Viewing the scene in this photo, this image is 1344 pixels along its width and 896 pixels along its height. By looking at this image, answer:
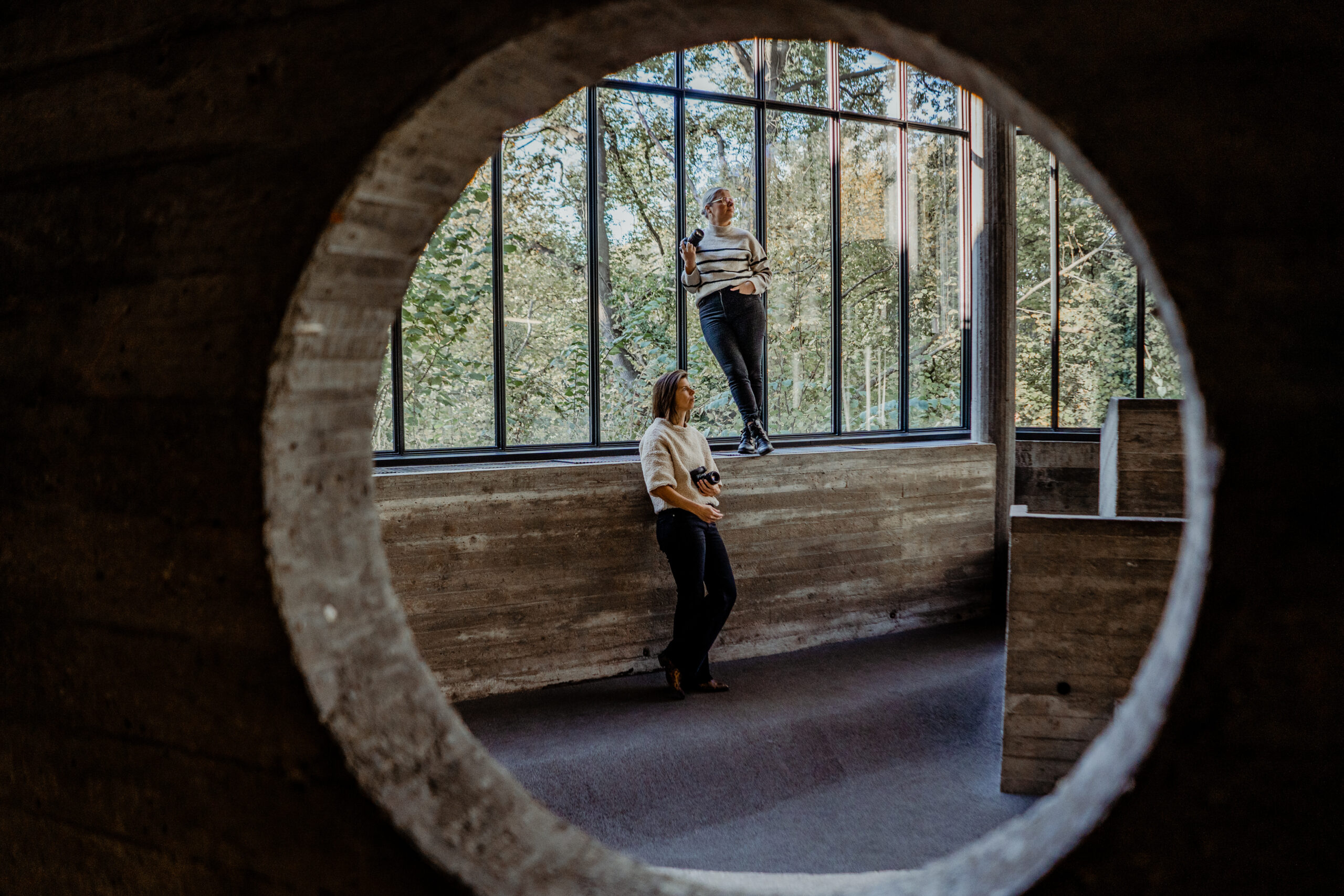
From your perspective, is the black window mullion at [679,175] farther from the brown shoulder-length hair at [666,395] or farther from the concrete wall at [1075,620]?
the concrete wall at [1075,620]

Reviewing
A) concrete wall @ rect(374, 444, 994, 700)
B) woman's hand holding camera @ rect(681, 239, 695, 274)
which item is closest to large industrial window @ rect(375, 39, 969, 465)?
woman's hand holding camera @ rect(681, 239, 695, 274)

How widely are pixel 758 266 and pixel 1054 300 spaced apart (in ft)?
10.8

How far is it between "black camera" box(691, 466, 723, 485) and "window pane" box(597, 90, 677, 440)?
116cm

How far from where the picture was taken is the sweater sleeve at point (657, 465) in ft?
15.9

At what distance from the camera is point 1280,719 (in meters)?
1.00

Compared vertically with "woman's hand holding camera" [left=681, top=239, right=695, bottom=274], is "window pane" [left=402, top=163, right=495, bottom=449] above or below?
below

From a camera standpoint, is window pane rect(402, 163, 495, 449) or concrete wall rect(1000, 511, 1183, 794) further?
window pane rect(402, 163, 495, 449)

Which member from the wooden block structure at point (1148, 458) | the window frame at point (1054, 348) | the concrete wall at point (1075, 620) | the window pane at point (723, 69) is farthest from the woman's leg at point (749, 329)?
the window frame at point (1054, 348)

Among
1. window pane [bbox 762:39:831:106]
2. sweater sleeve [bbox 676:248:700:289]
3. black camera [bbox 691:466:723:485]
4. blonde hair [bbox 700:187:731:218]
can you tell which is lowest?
black camera [bbox 691:466:723:485]

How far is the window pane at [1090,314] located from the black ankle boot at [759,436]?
10.4ft

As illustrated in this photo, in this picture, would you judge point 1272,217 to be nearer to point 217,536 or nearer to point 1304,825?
point 1304,825

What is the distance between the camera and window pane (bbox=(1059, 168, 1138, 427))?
7547 millimetres

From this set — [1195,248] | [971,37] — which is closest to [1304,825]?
[1195,248]

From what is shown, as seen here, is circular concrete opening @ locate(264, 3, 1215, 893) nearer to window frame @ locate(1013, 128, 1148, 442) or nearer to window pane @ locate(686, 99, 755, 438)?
window pane @ locate(686, 99, 755, 438)
